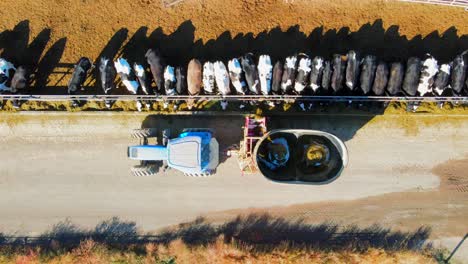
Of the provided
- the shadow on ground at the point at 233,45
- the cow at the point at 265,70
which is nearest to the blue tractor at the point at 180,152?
the shadow on ground at the point at 233,45

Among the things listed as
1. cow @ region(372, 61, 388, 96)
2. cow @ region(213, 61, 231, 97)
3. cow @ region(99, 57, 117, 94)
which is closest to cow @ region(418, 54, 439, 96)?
cow @ region(372, 61, 388, 96)

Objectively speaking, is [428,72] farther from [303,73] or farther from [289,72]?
[289,72]

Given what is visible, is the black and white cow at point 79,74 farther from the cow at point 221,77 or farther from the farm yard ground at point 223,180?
the cow at point 221,77

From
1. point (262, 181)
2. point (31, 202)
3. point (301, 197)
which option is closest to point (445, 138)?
point (301, 197)

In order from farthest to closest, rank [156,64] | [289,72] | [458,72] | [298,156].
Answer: [156,64] → [289,72] → [458,72] → [298,156]

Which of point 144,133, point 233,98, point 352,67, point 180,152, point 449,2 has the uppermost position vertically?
point 449,2

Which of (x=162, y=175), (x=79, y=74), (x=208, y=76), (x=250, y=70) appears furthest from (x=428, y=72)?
(x=79, y=74)

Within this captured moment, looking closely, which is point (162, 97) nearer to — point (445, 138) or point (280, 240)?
point (280, 240)
